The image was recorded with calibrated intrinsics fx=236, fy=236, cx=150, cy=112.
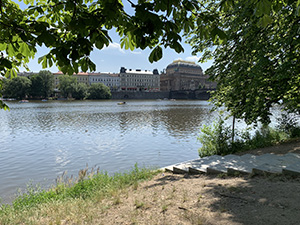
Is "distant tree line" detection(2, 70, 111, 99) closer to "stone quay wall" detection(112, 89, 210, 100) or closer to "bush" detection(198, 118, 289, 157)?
"stone quay wall" detection(112, 89, 210, 100)

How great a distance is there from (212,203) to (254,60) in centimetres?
650

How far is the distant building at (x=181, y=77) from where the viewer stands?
168 m

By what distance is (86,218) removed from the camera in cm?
428

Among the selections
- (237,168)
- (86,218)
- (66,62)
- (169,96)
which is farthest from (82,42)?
(169,96)

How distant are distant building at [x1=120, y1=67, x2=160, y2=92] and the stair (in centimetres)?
14837

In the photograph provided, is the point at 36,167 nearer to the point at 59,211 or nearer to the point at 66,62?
the point at 59,211

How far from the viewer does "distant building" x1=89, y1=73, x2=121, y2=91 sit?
150 meters

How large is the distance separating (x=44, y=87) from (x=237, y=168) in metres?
106

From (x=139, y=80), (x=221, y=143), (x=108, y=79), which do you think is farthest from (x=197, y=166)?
(x=139, y=80)

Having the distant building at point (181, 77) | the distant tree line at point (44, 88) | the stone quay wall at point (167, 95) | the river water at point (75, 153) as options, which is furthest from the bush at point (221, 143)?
the distant building at point (181, 77)

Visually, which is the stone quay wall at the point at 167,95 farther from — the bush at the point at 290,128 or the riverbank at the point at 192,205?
the riverbank at the point at 192,205

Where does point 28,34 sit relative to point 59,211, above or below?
above

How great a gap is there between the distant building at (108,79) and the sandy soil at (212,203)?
146 metres

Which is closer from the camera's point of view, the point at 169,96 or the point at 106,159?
the point at 106,159
